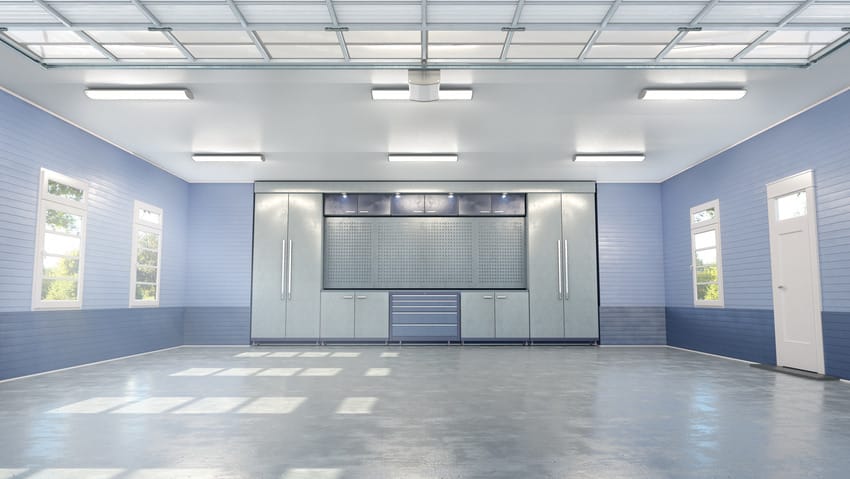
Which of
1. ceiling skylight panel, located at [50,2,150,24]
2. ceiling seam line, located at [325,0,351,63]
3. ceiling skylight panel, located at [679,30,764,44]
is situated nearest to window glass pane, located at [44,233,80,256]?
ceiling skylight panel, located at [50,2,150,24]

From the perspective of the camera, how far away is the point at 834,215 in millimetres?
6188

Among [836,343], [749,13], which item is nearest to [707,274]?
[836,343]

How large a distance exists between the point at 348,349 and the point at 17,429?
635cm

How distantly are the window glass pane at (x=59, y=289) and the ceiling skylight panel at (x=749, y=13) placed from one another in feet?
25.5

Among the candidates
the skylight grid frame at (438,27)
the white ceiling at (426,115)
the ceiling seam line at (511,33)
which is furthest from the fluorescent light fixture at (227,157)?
the ceiling seam line at (511,33)

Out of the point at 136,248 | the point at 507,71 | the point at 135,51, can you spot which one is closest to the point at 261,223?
the point at 136,248

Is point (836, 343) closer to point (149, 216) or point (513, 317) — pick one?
point (513, 317)

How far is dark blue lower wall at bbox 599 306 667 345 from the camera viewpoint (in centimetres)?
1066

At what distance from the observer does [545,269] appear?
10633mm

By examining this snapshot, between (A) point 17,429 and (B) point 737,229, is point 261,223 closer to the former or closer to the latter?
(A) point 17,429

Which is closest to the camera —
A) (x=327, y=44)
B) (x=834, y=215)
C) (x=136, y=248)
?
(x=327, y=44)

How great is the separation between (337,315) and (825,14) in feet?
28.0

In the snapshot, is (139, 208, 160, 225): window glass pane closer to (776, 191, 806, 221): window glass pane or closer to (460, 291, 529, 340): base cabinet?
(460, 291, 529, 340): base cabinet

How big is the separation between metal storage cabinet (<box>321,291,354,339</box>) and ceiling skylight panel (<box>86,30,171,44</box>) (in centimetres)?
634
